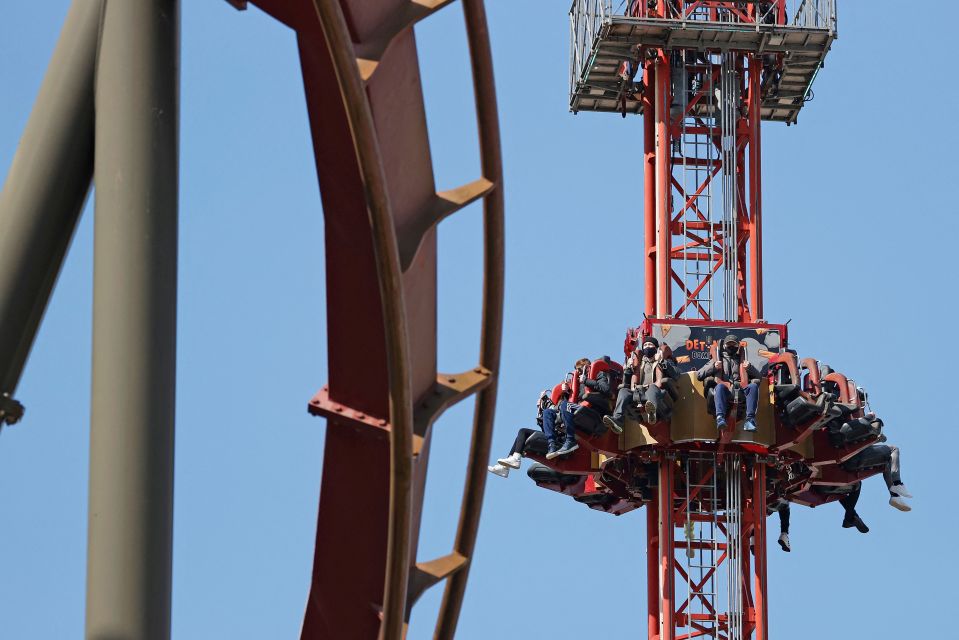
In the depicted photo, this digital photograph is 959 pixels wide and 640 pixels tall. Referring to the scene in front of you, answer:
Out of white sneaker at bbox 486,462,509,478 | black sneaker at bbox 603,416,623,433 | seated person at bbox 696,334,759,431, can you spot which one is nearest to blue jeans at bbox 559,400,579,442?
black sneaker at bbox 603,416,623,433

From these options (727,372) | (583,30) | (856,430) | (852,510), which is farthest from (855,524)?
(583,30)

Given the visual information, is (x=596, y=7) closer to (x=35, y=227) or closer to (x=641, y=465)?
(x=641, y=465)

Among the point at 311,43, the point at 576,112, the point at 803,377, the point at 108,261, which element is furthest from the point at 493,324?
the point at 576,112

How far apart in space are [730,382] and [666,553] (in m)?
4.44

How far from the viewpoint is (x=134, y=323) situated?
12242 millimetres

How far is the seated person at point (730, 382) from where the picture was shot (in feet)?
128

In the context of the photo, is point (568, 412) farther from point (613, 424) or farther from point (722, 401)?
point (722, 401)

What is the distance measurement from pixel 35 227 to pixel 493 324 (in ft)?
11.5

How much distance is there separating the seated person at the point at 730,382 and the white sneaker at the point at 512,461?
3.36m

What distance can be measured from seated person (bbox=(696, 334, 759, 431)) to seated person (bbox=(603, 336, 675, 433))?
0.75 m

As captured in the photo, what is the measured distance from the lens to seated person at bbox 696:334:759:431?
39031 millimetres

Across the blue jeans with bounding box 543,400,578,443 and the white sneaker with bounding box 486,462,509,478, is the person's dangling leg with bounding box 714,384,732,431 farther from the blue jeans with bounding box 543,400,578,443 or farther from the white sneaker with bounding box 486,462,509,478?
the white sneaker with bounding box 486,462,509,478

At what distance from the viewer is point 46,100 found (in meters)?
12.8

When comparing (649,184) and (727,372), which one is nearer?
(727,372)
